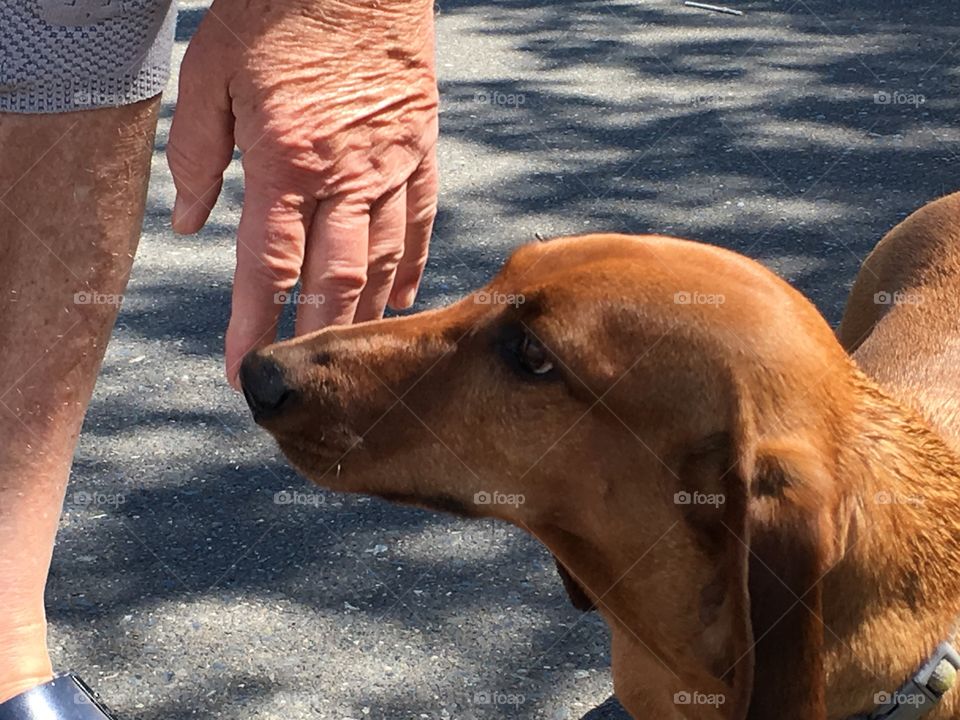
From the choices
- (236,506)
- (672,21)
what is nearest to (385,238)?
(236,506)

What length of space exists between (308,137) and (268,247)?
0.62 ft

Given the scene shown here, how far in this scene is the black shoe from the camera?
2771 mm

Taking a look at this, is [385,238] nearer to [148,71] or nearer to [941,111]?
[148,71]

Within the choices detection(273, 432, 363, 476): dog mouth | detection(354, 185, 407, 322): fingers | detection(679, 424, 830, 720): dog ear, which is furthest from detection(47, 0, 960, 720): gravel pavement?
detection(354, 185, 407, 322): fingers

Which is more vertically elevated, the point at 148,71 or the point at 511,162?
the point at 148,71

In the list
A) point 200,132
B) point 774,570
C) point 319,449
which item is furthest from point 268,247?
point 774,570

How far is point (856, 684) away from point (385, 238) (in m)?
1.12

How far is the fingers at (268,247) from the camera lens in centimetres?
222

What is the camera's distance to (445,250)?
570cm

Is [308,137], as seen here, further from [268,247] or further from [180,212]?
[180,212]

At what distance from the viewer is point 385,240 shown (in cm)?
232

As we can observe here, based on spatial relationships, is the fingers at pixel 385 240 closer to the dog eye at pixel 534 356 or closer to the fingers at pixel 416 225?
the fingers at pixel 416 225

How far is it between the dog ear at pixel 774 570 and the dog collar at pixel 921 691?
7.1 inches

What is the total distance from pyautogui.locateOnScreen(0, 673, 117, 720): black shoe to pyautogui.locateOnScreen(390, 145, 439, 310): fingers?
3.44 feet
